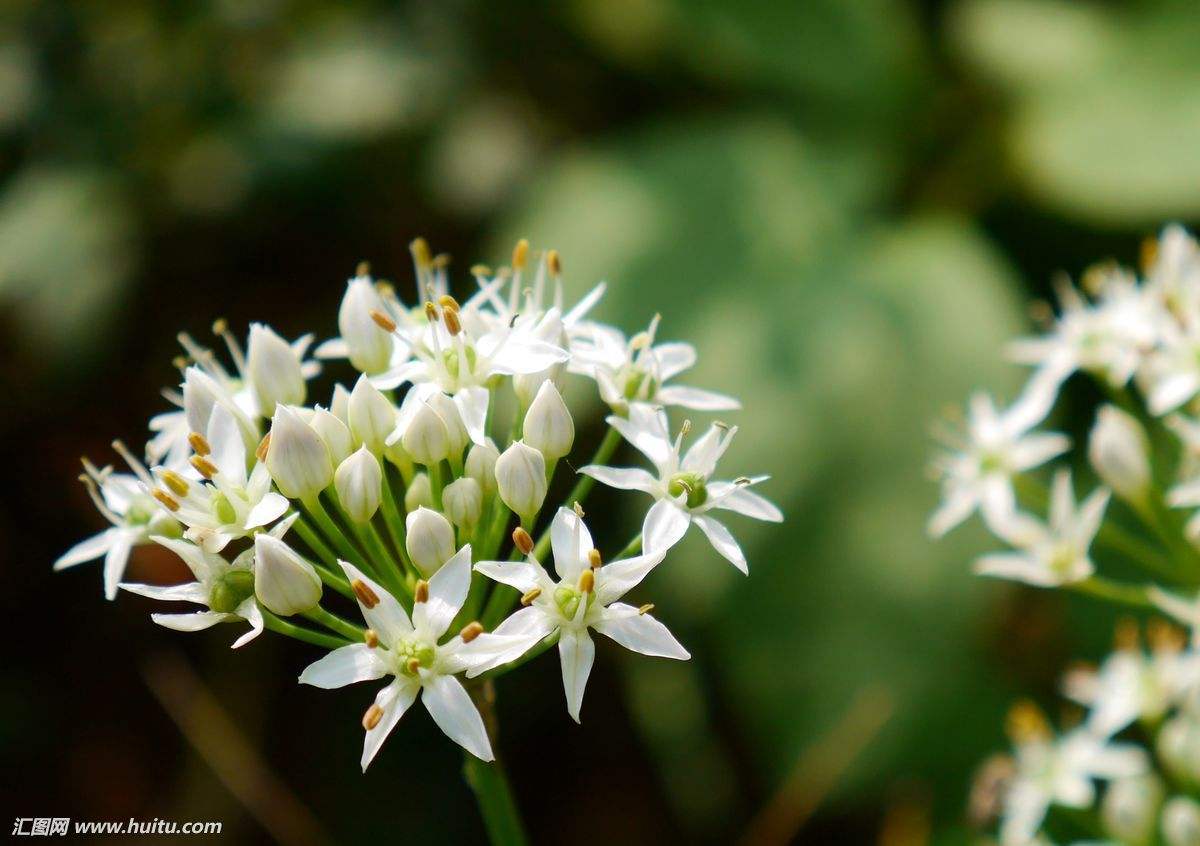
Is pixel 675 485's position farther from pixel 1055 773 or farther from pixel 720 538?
pixel 1055 773

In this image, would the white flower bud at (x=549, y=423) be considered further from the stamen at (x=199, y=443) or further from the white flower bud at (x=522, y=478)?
the stamen at (x=199, y=443)

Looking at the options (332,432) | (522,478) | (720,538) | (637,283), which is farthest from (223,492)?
(637,283)

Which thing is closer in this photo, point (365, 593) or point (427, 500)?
point (365, 593)

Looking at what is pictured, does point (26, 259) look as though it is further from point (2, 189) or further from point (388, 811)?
point (388, 811)

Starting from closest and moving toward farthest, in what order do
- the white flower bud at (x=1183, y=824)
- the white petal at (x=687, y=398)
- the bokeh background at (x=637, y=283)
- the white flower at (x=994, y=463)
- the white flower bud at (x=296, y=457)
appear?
the white flower bud at (x=296, y=457), the white petal at (x=687, y=398), the white flower bud at (x=1183, y=824), the white flower at (x=994, y=463), the bokeh background at (x=637, y=283)

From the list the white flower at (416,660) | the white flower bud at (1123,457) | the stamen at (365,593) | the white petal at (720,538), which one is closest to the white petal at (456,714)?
the white flower at (416,660)

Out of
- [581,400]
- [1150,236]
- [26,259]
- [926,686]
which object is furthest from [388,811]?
[1150,236]
